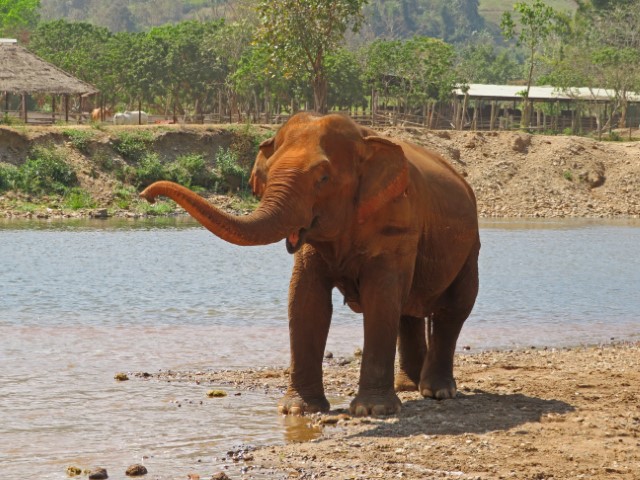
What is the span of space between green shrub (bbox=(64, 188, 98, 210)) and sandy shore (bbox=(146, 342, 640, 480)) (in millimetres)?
33116

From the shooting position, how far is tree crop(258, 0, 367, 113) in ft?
197

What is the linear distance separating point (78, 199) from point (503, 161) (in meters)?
20.7

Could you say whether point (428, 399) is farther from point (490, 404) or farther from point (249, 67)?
point (249, 67)

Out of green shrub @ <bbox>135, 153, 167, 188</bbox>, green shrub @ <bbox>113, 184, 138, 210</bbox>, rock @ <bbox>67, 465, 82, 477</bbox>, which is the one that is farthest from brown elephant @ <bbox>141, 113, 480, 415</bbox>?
green shrub @ <bbox>135, 153, 167, 188</bbox>

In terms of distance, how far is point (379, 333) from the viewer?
988cm

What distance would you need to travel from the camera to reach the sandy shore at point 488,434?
8195mm

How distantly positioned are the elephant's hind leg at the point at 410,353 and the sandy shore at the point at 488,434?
25cm

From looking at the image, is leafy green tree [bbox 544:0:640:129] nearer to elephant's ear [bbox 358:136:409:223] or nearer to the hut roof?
the hut roof

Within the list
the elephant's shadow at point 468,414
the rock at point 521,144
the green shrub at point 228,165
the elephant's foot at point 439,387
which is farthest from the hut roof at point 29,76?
the elephant's shadow at point 468,414

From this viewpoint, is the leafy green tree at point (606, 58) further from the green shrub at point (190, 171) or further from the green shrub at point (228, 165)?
the green shrub at point (190, 171)

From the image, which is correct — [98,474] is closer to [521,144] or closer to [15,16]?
[521,144]

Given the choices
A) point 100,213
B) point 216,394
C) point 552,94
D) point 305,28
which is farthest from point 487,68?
point 216,394

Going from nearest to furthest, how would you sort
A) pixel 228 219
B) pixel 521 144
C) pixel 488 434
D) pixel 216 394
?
1. pixel 228 219
2. pixel 488 434
3. pixel 216 394
4. pixel 521 144

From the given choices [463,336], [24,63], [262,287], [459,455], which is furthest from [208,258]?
[24,63]
